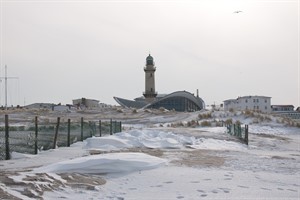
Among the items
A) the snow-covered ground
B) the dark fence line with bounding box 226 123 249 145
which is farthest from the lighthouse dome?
the snow-covered ground

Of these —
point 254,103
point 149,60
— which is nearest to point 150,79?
point 149,60

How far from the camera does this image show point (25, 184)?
699 cm

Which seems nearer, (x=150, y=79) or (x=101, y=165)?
(x=101, y=165)

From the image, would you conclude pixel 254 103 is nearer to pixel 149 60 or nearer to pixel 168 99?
pixel 168 99

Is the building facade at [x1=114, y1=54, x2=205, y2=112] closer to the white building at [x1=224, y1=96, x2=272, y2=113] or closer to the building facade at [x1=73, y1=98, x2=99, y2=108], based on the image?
the white building at [x1=224, y1=96, x2=272, y2=113]

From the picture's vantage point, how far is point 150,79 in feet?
331

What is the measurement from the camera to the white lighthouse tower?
10106 centimetres

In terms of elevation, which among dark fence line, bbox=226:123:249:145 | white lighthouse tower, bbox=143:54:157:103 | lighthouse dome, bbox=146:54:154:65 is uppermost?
lighthouse dome, bbox=146:54:154:65

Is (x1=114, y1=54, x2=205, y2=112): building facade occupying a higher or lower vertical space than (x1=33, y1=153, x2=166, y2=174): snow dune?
higher

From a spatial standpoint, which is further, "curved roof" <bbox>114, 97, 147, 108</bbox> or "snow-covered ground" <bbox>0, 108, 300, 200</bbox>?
"curved roof" <bbox>114, 97, 147, 108</bbox>

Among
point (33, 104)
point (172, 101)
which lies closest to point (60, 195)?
point (172, 101)

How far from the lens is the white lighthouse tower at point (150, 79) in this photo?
101 m

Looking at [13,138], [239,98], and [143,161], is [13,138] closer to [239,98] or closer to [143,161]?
[143,161]

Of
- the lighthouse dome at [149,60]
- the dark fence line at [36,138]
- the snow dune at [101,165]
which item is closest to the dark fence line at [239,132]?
the dark fence line at [36,138]
